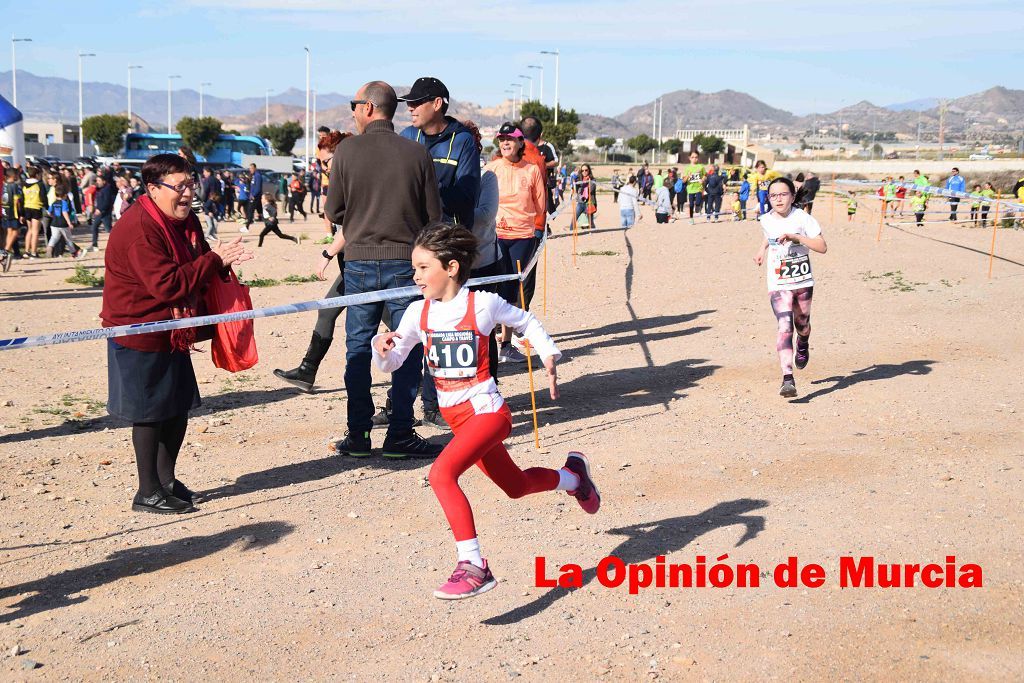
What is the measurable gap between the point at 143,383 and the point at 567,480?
2.32 meters

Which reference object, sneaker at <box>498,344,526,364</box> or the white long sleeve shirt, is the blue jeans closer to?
the white long sleeve shirt

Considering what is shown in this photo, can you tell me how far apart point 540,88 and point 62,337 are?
9403 centimetres

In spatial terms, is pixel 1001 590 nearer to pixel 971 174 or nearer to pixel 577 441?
pixel 577 441

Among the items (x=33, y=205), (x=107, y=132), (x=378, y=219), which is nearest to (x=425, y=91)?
(x=378, y=219)

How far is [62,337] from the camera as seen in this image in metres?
5.31

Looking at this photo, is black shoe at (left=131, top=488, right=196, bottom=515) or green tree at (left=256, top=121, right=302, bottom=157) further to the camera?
green tree at (left=256, top=121, right=302, bottom=157)

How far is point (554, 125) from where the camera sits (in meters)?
83.1

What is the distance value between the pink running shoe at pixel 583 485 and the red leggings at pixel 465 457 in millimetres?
577

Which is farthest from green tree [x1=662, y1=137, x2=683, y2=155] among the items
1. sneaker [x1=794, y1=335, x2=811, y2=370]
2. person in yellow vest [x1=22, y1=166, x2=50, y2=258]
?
sneaker [x1=794, y1=335, x2=811, y2=370]

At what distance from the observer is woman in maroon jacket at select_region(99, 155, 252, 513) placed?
18.1 ft

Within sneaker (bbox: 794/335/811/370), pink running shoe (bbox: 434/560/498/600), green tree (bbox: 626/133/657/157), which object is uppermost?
green tree (bbox: 626/133/657/157)

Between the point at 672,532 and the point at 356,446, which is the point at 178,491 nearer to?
the point at 356,446

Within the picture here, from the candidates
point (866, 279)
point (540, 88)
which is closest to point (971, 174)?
point (540, 88)

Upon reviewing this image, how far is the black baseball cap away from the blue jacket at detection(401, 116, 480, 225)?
181 millimetres
